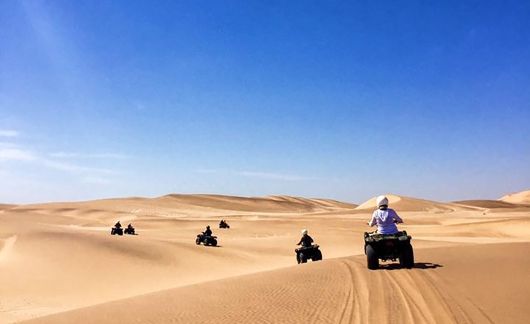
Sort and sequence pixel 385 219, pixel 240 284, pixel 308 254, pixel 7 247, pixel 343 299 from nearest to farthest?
pixel 343 299 < pixel 240 284 < pixel 385 219 < pixel 308 254 < pixel 7 247

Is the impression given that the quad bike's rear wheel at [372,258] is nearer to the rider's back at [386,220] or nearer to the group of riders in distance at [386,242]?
the group of riders in distance at [386,242]

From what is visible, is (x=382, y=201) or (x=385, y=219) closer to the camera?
(x=382, y=201)

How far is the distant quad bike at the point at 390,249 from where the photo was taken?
11211 millimetres

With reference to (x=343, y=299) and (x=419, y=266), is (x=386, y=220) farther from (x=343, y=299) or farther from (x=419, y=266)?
(x=343, y=299)

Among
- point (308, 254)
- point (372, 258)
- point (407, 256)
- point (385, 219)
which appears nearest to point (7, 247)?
point (308, 254)

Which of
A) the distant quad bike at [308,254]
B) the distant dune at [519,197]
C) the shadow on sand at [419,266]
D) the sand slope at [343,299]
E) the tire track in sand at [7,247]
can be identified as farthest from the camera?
the distant dune at [519,197]

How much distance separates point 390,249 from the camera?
11266 millimetres

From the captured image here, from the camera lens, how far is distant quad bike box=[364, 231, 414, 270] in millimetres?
11211

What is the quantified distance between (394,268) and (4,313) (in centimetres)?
933

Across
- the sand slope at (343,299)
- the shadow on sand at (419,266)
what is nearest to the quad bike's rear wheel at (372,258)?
the sand slope at (343,299)

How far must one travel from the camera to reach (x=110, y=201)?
11188 centimetres

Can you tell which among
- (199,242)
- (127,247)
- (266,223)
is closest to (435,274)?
(127,247)

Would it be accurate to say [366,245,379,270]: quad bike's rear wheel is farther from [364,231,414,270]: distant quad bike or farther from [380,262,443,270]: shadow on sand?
[380,262,443,270]: shadow on sand

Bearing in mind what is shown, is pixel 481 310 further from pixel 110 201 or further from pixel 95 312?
pixel 110 201
